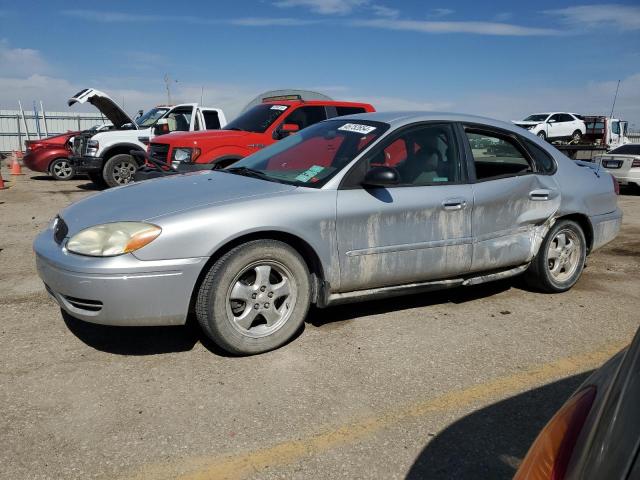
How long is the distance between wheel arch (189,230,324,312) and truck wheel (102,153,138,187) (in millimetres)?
8562

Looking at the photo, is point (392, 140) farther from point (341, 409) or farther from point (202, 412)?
point (202, 412)

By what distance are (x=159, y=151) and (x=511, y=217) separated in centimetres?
627

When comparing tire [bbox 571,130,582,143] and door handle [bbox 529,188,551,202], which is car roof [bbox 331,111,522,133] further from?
tire [bbox 571,130,582,143]

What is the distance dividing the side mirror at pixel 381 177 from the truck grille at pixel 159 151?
5694 mm

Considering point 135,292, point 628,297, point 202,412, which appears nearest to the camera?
point 202,412

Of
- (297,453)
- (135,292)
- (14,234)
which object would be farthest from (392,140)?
(14,234)

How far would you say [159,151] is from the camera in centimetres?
890

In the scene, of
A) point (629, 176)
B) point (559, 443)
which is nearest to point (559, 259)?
point (559, 443)

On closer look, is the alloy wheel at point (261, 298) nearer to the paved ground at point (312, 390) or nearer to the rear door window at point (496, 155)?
the paved ground at point (312, 390)

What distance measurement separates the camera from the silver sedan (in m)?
3.15

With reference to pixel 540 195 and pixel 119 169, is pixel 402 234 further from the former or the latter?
pixel 119 169

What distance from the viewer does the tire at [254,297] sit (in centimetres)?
326

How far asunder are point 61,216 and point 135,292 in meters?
1.05

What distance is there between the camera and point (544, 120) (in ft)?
81.3
